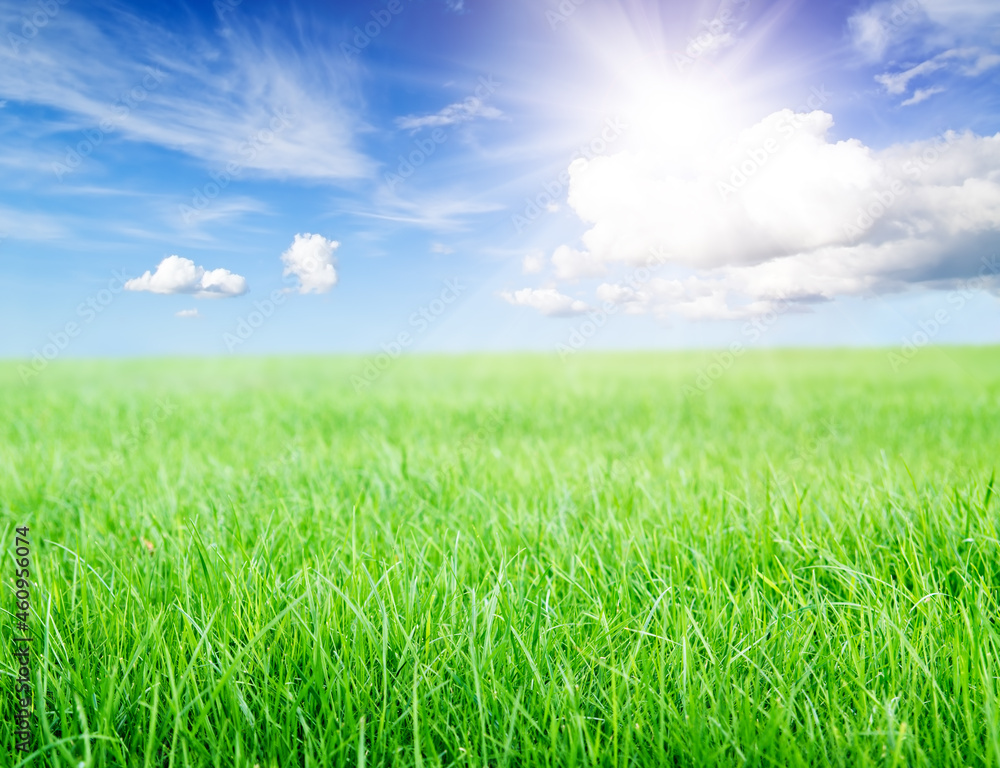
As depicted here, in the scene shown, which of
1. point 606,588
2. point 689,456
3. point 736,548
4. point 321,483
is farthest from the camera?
point 689,456

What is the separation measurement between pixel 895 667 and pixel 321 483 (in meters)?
2.53

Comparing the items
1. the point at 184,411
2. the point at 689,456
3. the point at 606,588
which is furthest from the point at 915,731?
the point at 184,411

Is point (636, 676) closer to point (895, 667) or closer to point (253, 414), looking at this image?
point (895, 667)

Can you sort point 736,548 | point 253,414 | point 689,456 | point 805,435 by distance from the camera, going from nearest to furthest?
point 736,548 → point 689,456 → point 805,435 → point 253,414

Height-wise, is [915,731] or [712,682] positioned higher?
[712,682]

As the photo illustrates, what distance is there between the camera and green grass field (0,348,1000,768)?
138 centimetres

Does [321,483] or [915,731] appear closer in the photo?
[915,731]

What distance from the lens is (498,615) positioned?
5.62 ft

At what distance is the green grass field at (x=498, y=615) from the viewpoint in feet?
4.51

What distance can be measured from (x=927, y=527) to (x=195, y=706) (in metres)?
2.38

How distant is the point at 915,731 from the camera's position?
1.41 m

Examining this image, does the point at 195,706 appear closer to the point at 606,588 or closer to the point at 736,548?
the point at 606,588

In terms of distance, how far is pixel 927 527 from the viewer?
7.51 feet

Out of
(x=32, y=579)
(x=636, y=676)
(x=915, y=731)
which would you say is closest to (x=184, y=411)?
(x=32, y=579)
